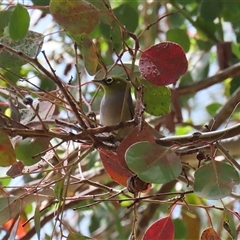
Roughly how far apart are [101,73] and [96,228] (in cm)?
66

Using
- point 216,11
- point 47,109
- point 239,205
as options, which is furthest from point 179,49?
point 239,205

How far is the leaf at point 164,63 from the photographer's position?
1.67ft

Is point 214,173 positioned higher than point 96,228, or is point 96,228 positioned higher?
point 214,173

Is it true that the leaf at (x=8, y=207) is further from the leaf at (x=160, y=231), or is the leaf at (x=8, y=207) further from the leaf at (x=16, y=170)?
the leaf at (x=160, y=231)

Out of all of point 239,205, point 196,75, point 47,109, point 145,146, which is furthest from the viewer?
point 239,205

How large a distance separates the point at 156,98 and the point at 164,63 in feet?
0.23

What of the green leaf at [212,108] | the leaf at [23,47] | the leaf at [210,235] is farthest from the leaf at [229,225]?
the green leaf at [212,108]

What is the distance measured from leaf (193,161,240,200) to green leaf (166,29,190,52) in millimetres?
509

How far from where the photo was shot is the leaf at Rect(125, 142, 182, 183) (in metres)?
0.46

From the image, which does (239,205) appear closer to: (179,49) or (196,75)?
(196,75)

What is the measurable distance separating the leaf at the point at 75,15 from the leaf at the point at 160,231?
0.21 meters

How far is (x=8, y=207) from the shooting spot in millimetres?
547

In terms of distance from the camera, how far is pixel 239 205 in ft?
4.71

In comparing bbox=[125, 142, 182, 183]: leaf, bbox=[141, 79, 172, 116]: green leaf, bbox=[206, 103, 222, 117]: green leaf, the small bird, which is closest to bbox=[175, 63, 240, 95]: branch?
bbox=[206, 103, 222, 117]: green leaf
